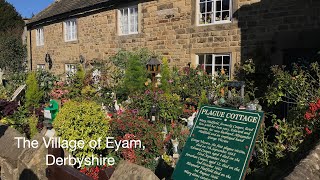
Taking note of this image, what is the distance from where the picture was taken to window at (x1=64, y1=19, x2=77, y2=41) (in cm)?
1789

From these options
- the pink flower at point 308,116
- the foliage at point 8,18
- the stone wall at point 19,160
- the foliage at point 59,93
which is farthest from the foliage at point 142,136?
the foliage at point 8,18

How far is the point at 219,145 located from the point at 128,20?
37.0ft

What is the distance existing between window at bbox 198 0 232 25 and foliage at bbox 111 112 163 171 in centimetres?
544

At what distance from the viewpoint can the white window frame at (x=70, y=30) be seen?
17.8m

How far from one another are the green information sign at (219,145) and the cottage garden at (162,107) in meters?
0.61

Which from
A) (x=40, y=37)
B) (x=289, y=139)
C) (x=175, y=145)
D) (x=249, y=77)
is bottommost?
(x=175, y=145)

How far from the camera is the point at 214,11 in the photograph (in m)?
10.5

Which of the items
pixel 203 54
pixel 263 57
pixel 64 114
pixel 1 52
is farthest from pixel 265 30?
pixel 1 52

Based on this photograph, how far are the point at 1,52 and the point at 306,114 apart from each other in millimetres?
26739

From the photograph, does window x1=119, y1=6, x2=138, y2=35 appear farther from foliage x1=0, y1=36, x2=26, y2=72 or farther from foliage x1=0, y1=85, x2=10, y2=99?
foliage x1=0, y1=36, x2=26, y2=72

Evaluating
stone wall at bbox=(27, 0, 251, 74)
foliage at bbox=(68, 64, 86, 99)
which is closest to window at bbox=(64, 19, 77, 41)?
stone wall at bbox=(27, 0, 251, 74)

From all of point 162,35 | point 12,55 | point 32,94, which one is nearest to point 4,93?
point 32,94

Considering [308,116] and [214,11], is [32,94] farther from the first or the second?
[308,116]

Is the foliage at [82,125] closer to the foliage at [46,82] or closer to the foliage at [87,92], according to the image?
the foliage at [87,92]
